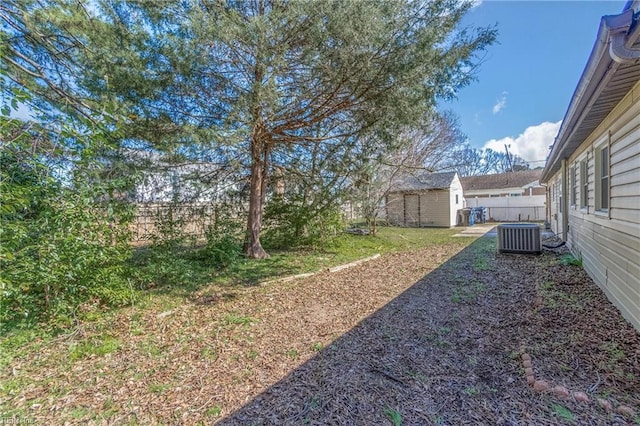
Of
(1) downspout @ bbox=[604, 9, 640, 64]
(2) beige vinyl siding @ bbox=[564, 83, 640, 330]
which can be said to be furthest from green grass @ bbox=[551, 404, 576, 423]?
(1) downspout @ bbox=[604, 9, 640, 64]

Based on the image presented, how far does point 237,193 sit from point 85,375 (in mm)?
5163

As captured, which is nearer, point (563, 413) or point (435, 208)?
point (563, 413)

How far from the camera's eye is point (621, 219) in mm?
3635

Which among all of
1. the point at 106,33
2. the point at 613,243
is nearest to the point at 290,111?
the point at 106,33

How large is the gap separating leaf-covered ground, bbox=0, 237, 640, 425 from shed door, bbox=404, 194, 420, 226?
1330 cm

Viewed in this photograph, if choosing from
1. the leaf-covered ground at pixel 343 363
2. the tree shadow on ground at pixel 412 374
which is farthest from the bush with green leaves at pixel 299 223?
the tree shadow on ground at pixel 412 374

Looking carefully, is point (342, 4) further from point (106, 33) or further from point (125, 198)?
point (125, 198)

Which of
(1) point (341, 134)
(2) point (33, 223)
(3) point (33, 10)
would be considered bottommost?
(2) point (33, 223)

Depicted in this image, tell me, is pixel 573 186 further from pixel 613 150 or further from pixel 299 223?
pixel 299 223

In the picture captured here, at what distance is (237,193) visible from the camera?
292 inches

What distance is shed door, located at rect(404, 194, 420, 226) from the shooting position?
1802 centimetres

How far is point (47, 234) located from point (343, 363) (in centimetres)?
318

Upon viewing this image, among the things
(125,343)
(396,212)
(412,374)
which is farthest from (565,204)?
(125,343)

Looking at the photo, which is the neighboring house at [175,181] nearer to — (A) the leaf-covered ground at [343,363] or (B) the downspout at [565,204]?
(A) the leaf-covered ground at [343,363]
